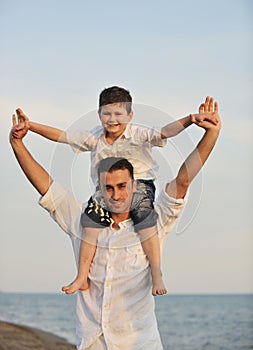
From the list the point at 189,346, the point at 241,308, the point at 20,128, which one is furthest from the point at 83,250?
the point at 241,308

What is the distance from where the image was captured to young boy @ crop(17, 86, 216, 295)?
18.9ft

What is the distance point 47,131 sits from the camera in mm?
5961

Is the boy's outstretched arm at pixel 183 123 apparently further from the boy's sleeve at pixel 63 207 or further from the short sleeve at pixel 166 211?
the boy's sleeve at pixel 63 207

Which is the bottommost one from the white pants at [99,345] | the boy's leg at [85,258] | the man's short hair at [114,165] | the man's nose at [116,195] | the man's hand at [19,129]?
the white pants at [99,345]

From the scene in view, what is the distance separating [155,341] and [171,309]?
45.8 m

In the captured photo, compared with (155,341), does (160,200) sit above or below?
above

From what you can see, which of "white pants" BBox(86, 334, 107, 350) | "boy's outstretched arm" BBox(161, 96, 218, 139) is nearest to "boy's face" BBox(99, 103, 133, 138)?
"boy's outstretched arm" BBox(161, 96, 218, 139)

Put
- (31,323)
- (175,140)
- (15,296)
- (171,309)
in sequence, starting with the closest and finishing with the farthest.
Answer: (175,140) < (31,323) < (171,309) < (15,296)

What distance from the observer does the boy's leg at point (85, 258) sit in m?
5.99

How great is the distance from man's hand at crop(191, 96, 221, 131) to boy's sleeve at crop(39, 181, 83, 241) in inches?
40.4

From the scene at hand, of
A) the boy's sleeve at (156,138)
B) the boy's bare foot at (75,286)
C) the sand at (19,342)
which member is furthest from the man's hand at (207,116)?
the sand at (19,342)

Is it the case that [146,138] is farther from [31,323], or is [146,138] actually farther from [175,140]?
[31,323]

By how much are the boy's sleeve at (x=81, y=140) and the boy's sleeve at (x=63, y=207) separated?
0.96ft

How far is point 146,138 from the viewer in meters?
5.78
